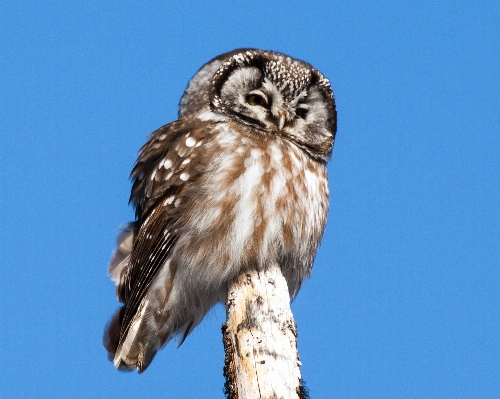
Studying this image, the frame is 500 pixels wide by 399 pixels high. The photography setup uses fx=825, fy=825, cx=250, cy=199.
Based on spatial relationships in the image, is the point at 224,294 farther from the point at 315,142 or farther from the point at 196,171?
the point at 315,142

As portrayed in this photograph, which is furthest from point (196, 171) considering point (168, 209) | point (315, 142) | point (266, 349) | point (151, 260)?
point (266, 349)

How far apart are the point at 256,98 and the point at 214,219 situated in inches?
44.5

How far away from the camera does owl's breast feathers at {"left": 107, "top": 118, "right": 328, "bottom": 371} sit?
4895 millimetres

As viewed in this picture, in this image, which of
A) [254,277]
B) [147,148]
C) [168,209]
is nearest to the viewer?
[254,277]

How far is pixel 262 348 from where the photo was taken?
405cm

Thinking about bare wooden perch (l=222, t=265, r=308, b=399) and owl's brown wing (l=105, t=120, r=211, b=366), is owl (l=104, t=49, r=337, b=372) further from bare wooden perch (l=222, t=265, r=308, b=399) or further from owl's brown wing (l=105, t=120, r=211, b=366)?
bare wooden perch (l=222, t=265, r=308, b=399)

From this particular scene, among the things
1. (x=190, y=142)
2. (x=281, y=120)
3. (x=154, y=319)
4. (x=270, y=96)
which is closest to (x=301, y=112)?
(x=270, y=96)

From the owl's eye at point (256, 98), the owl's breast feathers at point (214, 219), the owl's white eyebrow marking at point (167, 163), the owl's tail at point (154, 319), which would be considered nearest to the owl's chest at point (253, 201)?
the owl's breast feathers at point (214, 219)

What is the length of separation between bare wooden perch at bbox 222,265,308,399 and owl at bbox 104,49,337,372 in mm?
467

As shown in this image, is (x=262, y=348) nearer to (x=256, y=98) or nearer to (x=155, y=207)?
(x=155, y=207)

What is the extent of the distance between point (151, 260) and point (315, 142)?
1.46m

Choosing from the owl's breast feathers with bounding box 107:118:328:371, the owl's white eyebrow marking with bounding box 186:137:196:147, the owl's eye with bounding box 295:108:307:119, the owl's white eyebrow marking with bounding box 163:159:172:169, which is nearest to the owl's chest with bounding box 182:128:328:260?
the owl's breast feathers with bounding box 107:118:328:371

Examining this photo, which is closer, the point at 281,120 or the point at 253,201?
the point at 253,201

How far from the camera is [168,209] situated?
5121 mm
